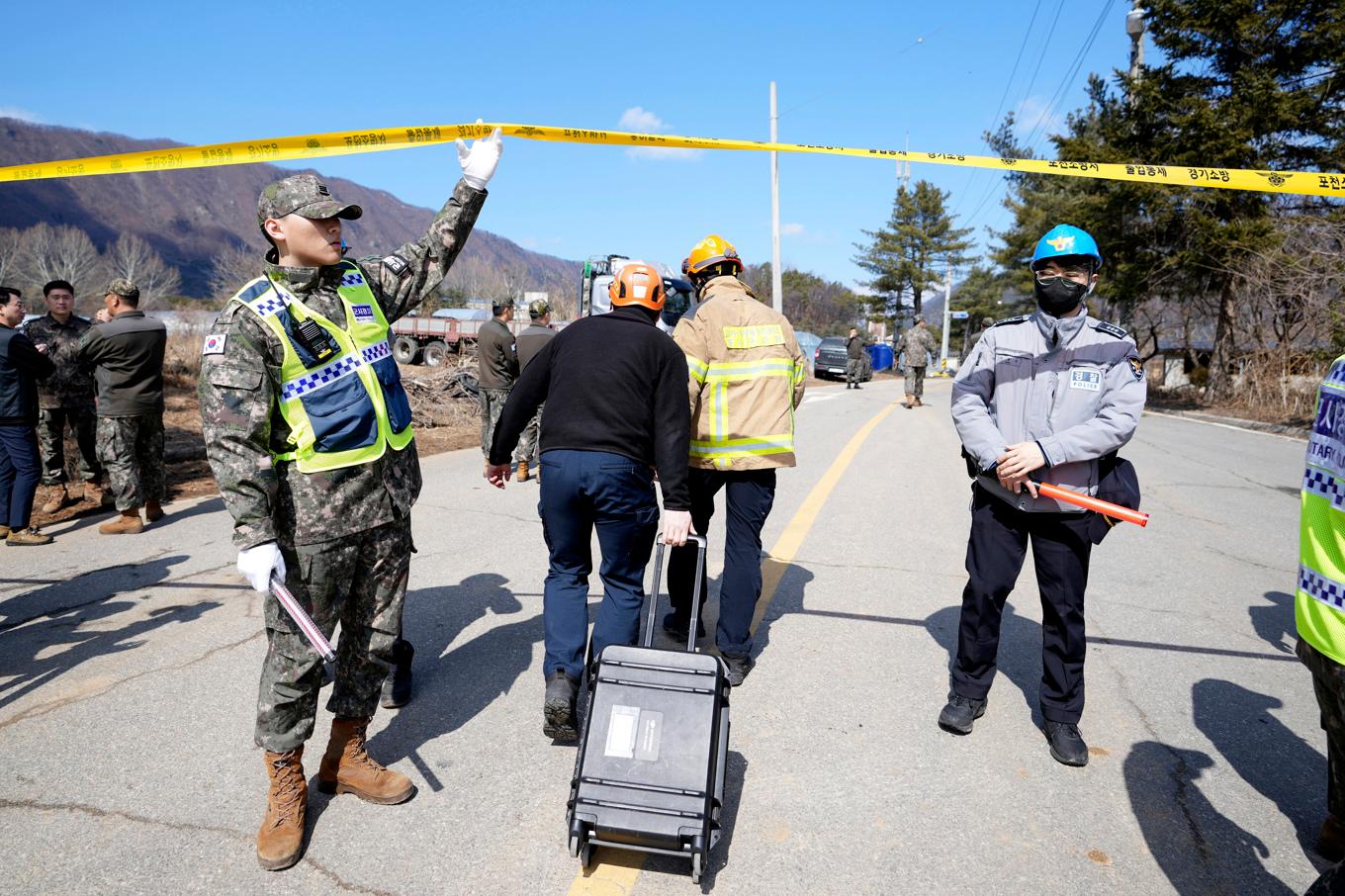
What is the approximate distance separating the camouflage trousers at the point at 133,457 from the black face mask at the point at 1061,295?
690 cm

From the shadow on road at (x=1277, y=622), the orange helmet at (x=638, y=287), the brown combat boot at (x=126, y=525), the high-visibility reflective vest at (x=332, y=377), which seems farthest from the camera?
the brown combat boot at (x=126, y=525)

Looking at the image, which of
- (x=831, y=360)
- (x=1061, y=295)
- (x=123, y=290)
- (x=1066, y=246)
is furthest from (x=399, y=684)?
(x=831, y=360)

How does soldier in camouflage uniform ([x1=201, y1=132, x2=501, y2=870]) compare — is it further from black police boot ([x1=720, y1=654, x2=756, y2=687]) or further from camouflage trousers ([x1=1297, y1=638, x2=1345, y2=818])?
camouflage trousers ([x1=1297, y1=638, x2=1345, y2=818])

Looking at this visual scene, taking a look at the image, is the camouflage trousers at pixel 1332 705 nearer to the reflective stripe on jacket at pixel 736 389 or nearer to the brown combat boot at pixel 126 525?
the reflective stripe on jacket at pixel 736 389

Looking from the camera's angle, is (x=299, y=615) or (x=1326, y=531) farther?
(x=299, y=615)

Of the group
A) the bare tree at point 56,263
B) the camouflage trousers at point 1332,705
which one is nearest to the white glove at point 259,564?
the camouflage trousers at point 1332,705

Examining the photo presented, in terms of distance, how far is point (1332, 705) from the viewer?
2406 millimetres

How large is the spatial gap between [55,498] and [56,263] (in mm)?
79294

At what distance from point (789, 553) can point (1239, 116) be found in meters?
22.7

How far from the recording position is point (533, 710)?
3576mm

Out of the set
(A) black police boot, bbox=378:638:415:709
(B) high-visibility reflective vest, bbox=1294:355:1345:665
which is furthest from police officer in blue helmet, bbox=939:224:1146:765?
(A) black police boot, bbox=378:638:415:709

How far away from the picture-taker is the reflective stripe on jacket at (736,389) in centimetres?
388

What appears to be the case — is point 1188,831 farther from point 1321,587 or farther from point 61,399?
point 61,399

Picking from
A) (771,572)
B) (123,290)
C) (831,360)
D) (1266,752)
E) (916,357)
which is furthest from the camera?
(831,360)
